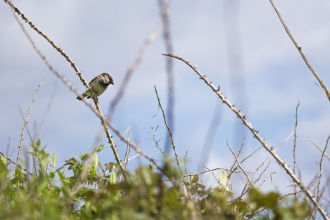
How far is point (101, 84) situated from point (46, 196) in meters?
8.86

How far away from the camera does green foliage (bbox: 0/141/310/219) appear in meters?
1.77

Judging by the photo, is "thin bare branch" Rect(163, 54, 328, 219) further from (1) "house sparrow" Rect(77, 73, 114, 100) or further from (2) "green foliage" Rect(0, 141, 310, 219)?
(1) "house sparrow" Rect(77, 73, 114, 100)

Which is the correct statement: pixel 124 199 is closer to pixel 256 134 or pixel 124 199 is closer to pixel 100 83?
pixel 256 134

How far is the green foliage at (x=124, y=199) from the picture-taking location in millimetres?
1771

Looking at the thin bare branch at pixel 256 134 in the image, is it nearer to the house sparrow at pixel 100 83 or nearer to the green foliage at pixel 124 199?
the green foliage at pixel 124 199

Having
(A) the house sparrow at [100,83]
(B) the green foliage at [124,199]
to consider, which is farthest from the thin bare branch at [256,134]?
(A) the house sparrow at [100,83]

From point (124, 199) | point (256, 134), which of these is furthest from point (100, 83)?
point (124, 199)

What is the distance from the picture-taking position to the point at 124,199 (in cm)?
189

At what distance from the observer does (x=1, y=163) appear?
217 centimetres

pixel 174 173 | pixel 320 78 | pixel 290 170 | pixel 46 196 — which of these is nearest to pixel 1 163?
pixel 46 196

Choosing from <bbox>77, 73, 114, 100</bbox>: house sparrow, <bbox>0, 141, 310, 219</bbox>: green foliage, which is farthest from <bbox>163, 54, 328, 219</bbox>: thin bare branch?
<bbox>77, 73, 114, 100</bbox>: house sparrow

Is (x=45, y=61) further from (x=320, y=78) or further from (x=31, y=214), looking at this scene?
(x=320, y=78)

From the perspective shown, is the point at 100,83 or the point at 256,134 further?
the point at 100,83

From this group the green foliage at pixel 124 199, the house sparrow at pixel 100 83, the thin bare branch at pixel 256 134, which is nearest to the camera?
the green foliage at pixel 124 199
